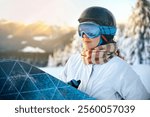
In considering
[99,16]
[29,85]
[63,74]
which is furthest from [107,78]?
[29,85]

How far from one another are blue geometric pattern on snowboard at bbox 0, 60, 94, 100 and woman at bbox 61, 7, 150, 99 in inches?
3.2

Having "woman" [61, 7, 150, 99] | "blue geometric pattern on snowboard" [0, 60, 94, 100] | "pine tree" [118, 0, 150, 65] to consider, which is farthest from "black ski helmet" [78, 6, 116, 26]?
"blue geometric pattern on snowboard" [0, 60, 94, 100]

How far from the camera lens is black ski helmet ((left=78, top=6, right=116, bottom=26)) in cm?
779

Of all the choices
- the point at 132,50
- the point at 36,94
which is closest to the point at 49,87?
the point at 36,94

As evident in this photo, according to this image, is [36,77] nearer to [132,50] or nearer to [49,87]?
[49,87]

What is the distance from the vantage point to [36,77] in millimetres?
7859

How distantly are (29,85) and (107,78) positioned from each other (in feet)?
1.67

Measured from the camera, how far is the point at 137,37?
7.81 metres

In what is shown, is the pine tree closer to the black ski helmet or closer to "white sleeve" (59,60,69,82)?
the black ski helmet

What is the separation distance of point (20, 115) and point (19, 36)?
0.51 metres

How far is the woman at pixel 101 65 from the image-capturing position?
780 cm

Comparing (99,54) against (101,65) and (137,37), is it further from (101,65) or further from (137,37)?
(137,37)

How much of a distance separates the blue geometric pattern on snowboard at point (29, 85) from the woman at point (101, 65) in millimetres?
81

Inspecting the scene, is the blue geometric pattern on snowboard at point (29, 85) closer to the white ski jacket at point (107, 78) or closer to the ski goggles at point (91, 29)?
the white ski jacket at point (107, 78)
